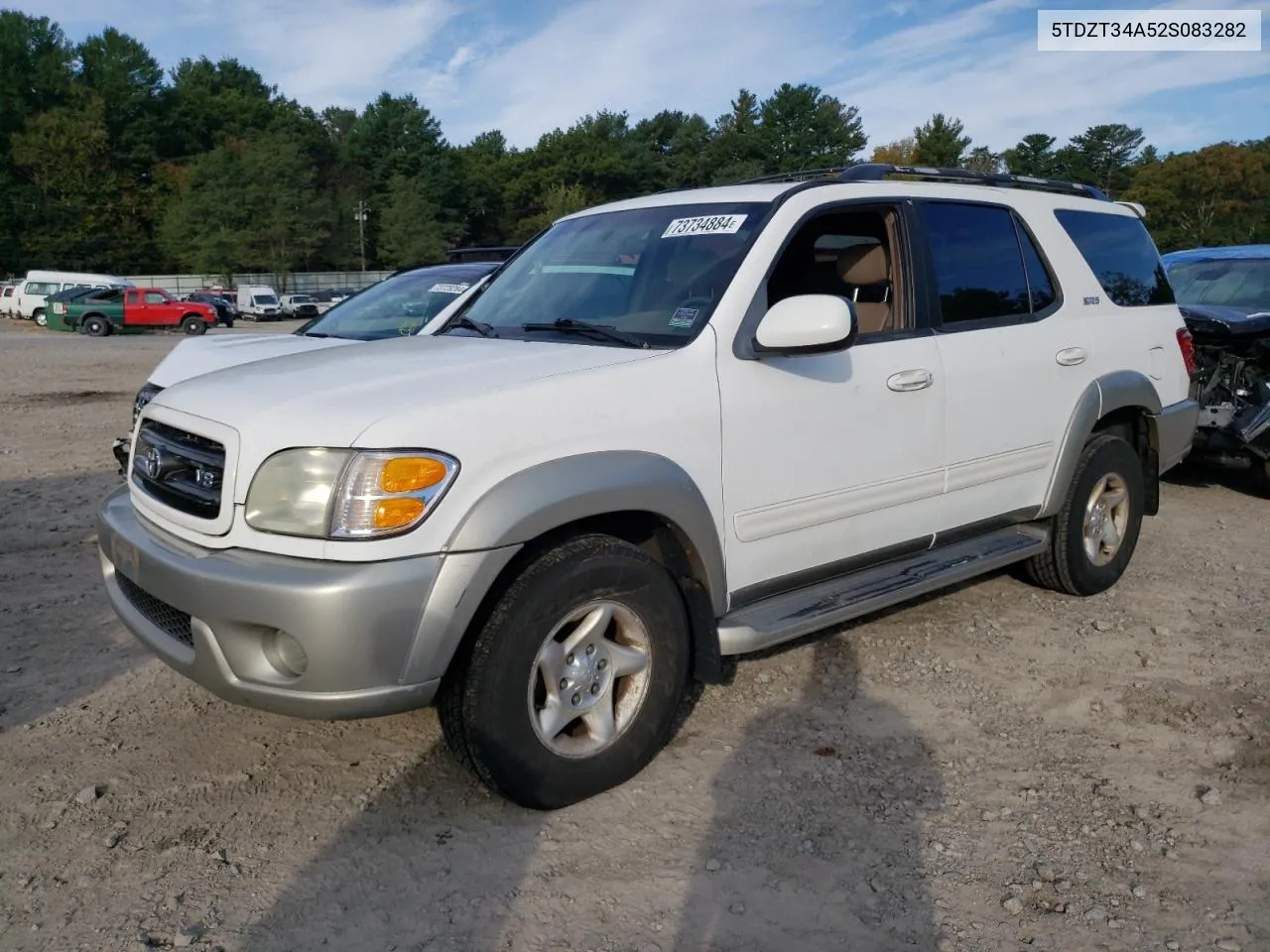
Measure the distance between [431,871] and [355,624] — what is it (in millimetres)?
792

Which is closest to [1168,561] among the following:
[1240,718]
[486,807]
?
[1240,718]

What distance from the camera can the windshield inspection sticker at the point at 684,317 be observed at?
11.6 feet

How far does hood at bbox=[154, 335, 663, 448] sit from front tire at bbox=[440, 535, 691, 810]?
0.58 m

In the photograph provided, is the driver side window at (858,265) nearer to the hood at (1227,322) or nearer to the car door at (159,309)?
the hood at (1227,322)

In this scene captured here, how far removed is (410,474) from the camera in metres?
2.82

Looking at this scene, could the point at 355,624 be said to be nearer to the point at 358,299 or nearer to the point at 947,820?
the point at 947,820

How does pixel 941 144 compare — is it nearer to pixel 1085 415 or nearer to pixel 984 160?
pixel 984 160

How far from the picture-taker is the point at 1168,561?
6.07 metres

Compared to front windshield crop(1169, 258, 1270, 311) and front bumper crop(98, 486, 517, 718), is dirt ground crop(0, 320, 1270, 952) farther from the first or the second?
front windshield crop(1169, 258, 1270, 311)

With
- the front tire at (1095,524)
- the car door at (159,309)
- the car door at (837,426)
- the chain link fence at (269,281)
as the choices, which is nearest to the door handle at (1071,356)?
the front tire at (1095,524)

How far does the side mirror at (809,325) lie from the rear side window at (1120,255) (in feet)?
7.40

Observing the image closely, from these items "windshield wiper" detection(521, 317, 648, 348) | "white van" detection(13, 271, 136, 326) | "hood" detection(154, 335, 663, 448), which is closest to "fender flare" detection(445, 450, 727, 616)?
"hood" detection(154, 335, 663, 448)

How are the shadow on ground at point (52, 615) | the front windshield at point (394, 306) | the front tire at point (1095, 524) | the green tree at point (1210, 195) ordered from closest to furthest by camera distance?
the shadow on ground at point (52, 615) < the front tire at point (1095, 524) < the front windshield at point (394, 306) < the green tree at point (1210, 195)

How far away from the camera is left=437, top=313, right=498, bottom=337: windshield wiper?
4.06 meters
